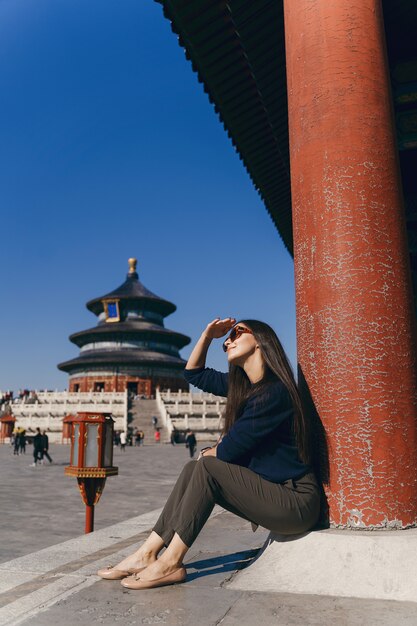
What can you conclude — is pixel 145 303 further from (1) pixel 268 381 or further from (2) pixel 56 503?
(1) pixel 268 381

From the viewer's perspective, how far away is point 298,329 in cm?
281

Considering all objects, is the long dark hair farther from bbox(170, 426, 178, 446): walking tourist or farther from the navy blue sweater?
bbox(170, 426, 178, 446): walking tourist

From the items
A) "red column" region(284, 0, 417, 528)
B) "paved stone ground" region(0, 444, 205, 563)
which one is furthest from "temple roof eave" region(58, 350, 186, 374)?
"red column" region(284, 0, 417, 528)

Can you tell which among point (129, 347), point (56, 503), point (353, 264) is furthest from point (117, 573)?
point (129, 347)

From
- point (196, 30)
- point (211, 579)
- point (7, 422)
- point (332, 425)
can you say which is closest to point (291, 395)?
point (332, 425)

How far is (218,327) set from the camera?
3150 millimetres

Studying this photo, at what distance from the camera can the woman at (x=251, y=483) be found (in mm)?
2359

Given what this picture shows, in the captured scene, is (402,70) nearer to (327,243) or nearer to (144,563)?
(327,243)

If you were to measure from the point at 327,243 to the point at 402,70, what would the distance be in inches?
130

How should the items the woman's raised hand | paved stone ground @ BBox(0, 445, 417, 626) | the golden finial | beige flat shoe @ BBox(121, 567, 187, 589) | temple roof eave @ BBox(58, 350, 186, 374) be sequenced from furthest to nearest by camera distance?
1. the golden finial
2. temple roof eave @ BBox(58, 350, 186, 374)
3. the woman's raised hand
4. beige flat shoe @ BBox(121, 567, 187, 589)
5. paved stone ground @ BBox(0, 445, 417, 626)

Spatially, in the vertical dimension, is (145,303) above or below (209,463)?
above

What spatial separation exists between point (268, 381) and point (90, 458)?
2421 mm

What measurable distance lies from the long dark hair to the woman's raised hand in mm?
315

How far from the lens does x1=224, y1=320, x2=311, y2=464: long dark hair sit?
251 centimetres
